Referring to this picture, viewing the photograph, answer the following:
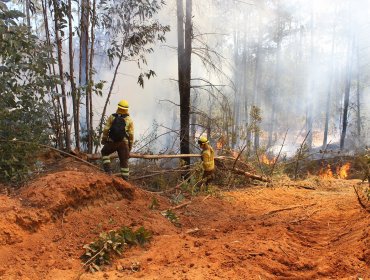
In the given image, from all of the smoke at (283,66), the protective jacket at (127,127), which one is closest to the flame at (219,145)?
the protective jacket at (127,127)

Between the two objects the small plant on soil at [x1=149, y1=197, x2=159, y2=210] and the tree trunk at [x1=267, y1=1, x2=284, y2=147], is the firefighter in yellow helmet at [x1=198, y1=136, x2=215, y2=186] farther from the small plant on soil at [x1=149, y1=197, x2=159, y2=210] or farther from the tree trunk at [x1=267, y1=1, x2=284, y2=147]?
the tree trunk at [x1=267, y1=1, x2=284, y2=147]

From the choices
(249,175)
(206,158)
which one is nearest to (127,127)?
(206,158)

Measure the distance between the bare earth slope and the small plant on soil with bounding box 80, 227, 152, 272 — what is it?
111 millimetres

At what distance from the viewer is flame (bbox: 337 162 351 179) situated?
54.3 feet

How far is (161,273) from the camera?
399 centimetres

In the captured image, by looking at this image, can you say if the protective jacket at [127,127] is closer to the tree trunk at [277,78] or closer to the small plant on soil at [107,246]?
the small plant on soil at [107,246]

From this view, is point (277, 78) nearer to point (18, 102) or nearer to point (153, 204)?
point (153, 204)

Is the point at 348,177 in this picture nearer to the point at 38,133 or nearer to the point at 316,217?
the point at 316,217

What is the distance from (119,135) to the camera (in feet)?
24.5

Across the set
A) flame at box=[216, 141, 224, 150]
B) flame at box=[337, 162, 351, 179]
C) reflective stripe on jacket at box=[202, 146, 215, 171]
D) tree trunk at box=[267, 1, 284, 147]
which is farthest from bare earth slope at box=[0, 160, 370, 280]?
tree trunk at box=[267, 1, 284, 147]

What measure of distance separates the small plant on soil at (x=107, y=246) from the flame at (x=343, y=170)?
13537 mm

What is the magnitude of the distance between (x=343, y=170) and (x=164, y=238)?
538 inches

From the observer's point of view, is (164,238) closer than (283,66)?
Yes

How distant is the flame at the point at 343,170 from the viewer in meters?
16.5
